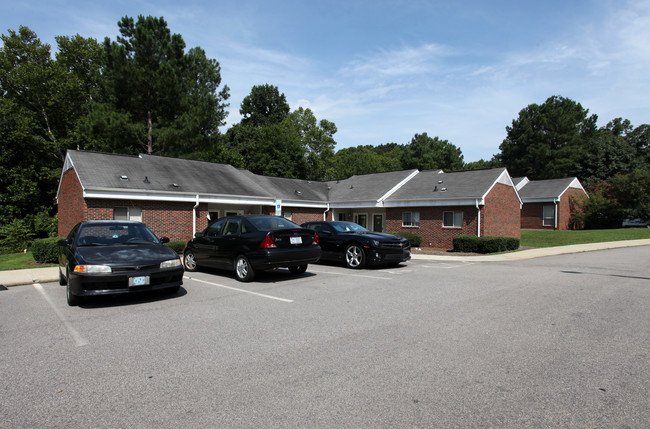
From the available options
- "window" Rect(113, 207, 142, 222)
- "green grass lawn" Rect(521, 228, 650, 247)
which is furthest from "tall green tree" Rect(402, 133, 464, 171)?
"window" Rect(113, 207, 142, 222)

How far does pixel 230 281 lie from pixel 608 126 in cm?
7846

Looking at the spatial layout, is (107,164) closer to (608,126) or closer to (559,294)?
(559,294)

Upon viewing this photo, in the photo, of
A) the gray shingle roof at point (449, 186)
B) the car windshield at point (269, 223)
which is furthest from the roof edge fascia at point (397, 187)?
the car windshield at point (269, 223)

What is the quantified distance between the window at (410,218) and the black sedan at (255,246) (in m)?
15.2

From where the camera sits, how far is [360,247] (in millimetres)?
12008

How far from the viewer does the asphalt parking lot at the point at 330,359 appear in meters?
3.11

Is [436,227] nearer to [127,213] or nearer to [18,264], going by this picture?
[127,213]

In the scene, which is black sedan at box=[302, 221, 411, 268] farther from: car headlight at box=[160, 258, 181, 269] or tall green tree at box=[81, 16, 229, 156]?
tall green tree at box=[81, 16, 229, 156]

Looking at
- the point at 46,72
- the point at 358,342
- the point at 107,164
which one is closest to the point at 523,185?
the point at 107,164

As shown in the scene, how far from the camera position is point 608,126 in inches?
2645

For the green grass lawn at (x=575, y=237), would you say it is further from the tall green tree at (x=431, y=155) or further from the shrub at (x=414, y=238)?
the tall green tree at (x=431, y=155)

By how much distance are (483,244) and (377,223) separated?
10504 millimetres

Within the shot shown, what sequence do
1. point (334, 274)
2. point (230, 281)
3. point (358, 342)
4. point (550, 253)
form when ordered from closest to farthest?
point (358, 342), point (230, 281), point (334, 274), point (550, 253)

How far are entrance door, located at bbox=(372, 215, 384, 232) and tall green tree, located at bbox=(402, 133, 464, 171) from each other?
35.5 meters
